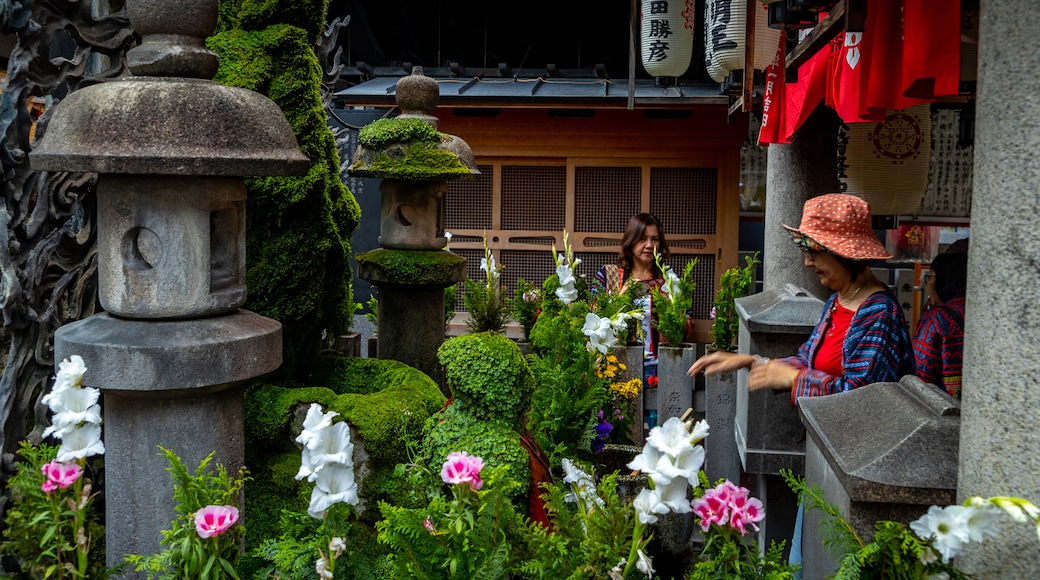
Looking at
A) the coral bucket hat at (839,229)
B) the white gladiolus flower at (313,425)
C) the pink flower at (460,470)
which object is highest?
the coral bucket hat at (839,229)

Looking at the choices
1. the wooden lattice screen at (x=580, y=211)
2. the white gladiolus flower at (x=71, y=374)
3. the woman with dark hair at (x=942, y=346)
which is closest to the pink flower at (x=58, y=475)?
the white gladiolus flower at (x=71, y=374)

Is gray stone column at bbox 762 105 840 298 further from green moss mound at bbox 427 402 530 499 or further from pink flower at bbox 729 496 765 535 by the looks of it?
pink flower at bbox 729 496 765 535

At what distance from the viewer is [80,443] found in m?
3.40

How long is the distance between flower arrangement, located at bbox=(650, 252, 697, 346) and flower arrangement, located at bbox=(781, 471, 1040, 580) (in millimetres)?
4742

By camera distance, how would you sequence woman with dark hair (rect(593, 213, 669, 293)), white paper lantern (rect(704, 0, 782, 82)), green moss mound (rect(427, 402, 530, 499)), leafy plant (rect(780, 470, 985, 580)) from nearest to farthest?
1. leafy plant (rect(780, 470, 985, 580))
2. green moss mound (rect(427, 402, 530, 499))
3. white paper lantern (rect(704, 0, 782, 82))
4. woman with dark hair (rect(593, 213, 669, 293))

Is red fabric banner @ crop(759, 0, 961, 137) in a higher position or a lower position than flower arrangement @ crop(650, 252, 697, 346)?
higher

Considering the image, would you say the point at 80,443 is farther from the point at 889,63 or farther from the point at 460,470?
the point at 889,63

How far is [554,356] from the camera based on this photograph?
597 centimetres

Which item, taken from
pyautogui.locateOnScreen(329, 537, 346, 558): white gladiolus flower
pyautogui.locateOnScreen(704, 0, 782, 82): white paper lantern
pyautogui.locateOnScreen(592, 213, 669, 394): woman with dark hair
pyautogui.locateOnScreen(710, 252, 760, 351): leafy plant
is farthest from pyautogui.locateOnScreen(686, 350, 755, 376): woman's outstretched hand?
pyautogui.locateOnScreen(704, 0, 782, 82): white paper lantern

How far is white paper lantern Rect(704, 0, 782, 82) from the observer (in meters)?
7.82

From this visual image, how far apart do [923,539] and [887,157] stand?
482 cm

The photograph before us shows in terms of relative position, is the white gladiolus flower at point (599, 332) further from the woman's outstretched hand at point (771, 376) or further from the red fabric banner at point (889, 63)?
the red fabric banner at point (889, 63)

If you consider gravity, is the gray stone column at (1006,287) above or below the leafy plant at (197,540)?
above

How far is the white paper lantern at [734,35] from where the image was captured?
782 cm
